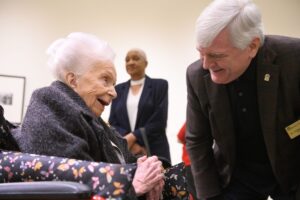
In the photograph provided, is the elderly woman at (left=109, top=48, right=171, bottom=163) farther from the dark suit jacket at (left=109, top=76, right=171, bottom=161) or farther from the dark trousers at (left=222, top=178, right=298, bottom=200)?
the dark trousers at (left=222, top=178, right=298, bottom=200)

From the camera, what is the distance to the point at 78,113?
4.04 ft

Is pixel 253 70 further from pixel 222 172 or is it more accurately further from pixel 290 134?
pixel 222 172

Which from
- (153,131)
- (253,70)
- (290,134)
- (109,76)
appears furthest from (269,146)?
(153,131)

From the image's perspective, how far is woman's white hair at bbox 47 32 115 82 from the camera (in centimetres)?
140

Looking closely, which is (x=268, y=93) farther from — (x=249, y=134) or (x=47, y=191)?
(x=47, y=191)

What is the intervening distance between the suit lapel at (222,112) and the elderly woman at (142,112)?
1.19 m

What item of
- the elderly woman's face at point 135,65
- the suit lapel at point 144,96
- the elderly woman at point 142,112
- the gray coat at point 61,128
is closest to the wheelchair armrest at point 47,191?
the gray coat at point 61,128

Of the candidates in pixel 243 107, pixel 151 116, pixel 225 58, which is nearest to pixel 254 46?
pixel 225 58

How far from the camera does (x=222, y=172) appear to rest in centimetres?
167

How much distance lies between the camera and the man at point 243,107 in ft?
4.44

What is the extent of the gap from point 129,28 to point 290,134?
3151 mm

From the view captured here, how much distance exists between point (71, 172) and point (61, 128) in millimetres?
192

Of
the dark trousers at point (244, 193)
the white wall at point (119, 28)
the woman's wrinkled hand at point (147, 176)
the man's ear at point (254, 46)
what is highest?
the white wall at point (119, 28)

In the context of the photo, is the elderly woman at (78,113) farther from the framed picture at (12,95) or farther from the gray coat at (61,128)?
the framed picture at (12,95)
